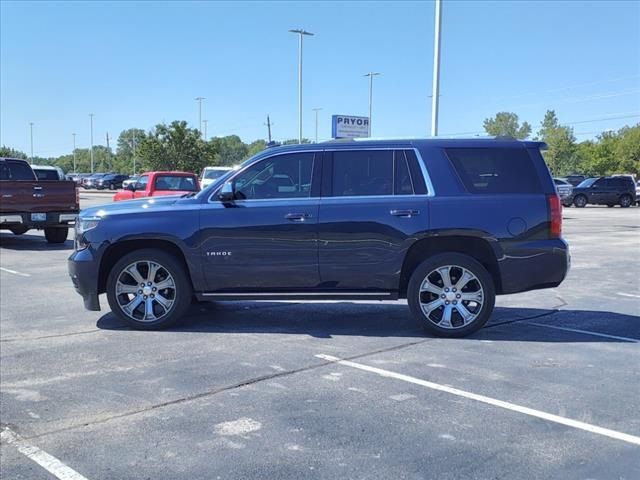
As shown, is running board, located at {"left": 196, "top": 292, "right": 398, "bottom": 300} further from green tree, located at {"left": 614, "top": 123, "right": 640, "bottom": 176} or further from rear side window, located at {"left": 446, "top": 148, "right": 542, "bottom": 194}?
green tree, located at {"left": 614, "top": 123, "right": 640, "bottom": 176}

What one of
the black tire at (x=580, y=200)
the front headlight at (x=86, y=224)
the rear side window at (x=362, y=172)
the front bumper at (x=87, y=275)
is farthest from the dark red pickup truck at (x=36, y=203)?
the black tire at (x=580, y=200)

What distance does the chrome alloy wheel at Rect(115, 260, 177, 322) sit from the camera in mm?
6781

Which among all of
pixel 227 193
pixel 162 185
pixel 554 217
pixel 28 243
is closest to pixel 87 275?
pixel 227 193

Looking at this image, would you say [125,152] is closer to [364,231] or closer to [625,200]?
[625,200]

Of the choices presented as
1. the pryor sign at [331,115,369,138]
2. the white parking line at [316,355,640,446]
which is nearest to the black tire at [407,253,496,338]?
the white parking line at [316,355,640,446]

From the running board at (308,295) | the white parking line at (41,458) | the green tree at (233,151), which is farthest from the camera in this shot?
the green tree at (233,151)

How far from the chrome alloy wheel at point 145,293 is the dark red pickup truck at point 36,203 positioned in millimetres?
9499

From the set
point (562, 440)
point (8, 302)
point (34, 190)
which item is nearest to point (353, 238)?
point (562, 440)

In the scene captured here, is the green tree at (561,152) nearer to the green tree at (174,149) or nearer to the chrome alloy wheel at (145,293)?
the green tree at (174,149)

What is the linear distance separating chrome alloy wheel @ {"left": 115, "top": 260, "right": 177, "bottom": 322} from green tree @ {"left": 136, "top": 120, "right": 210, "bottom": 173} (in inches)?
2016

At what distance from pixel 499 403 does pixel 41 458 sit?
3.04 meters

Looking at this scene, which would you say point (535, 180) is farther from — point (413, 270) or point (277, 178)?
point (277, 178)

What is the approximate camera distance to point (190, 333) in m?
6.70

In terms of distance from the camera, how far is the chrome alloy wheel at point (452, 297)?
21.1 ft
